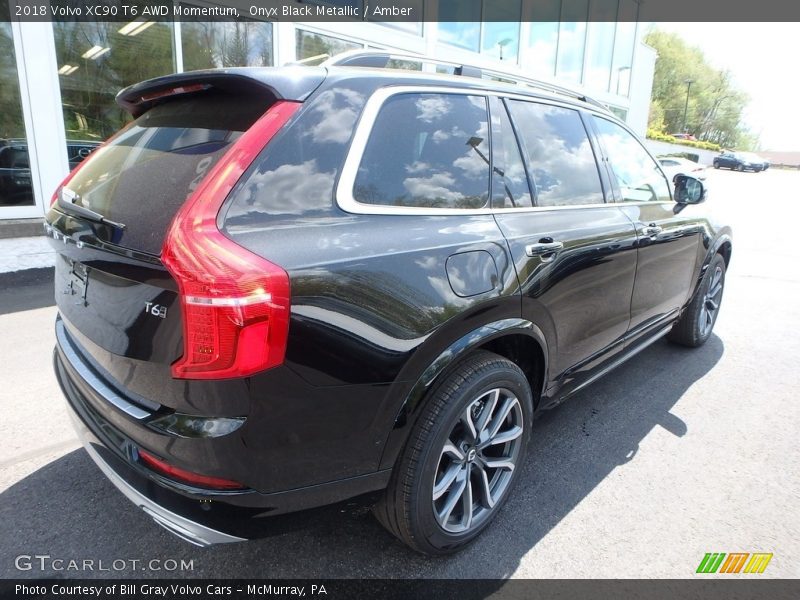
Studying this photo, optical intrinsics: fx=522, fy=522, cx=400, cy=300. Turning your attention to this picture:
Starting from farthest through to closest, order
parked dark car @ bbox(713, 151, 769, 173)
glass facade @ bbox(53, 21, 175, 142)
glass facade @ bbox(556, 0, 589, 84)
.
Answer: parked dark car @ bbox(713, 151, 769, 173) → glass facade @ bbox(556, 0, 589, 84) → glass facade @ bbox(53, 21, 175, 142)

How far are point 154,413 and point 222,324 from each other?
1.39 feet

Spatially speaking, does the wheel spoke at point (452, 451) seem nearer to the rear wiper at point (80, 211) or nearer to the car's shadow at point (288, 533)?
the car's shadow at point (288, 533)

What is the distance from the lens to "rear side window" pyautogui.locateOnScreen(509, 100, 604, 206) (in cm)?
252

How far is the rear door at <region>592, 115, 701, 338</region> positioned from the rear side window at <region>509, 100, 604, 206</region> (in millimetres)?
263

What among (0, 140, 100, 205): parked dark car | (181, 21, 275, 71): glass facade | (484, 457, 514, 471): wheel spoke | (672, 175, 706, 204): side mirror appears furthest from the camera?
(181, 21, 275, 71): glass facade

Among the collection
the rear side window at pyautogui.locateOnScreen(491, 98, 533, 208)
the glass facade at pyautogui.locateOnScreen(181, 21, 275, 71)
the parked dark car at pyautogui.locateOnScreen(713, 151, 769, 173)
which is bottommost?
the parked dark car at pyautogui.locateOnScreen(713, 151, 769, 173)

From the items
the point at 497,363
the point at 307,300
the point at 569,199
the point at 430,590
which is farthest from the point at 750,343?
the point at 307,300

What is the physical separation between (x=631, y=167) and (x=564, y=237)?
133 centimetres

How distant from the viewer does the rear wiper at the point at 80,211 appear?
1.73m

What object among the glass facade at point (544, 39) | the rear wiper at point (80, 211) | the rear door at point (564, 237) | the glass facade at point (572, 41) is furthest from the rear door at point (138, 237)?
the glass facade at point (572, 41)

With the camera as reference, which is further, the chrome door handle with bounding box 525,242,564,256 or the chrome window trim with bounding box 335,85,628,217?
the chrome door handle with bounding box 525,242,564,256

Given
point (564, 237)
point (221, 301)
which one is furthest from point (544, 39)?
point (221, 301)

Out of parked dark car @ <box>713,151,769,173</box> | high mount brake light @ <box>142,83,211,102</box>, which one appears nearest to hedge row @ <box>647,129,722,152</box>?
parked dark car @ <box>713,151,769,173</box>

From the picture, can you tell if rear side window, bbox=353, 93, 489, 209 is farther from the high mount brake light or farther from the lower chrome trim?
the lower chrome trim
